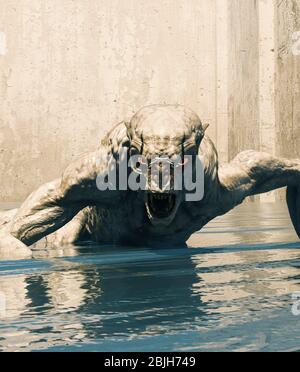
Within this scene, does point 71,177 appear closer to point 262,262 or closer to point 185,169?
point 185,169

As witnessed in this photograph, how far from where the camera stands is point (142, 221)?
4164 millimetres

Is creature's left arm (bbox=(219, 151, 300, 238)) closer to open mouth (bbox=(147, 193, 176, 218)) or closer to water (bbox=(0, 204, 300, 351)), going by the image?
water (bbox=(0, 204, 300, 351))

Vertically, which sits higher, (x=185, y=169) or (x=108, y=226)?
(x=185, y=169)

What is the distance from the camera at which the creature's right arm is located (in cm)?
398

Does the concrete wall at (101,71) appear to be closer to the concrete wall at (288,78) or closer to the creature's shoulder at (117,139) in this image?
the concrete wall at (288,78)

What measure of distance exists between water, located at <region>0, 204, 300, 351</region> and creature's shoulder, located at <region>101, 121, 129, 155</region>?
0.46 metres

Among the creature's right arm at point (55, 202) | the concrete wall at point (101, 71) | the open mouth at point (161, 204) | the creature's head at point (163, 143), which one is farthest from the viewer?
the concrete wall at point (101, 71)

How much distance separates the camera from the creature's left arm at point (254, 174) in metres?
4.15

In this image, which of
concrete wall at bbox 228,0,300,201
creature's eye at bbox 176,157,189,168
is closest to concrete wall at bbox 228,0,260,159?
concrete wall at bbox 228,0,300,201

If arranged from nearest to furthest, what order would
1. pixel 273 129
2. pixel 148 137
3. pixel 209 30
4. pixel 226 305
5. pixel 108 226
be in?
pixel 226 305, pixel 148 137, pixel 108 226, pixel 273 129, pixel 209 30

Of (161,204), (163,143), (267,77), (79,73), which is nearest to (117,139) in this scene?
(161,204)

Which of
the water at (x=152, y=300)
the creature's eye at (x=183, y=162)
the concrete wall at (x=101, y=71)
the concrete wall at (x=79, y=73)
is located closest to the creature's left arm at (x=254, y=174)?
the water at (x=152, y=300)

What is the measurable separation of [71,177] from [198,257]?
2.30 ft
